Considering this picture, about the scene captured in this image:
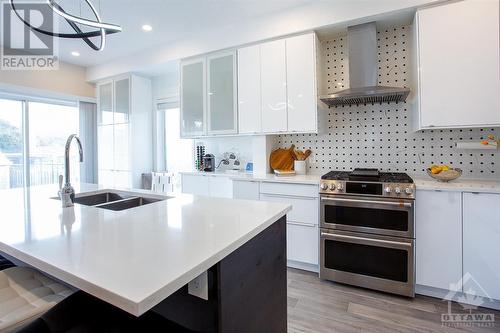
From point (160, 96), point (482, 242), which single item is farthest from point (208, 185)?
point (482, 242)

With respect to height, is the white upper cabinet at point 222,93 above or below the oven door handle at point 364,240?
above

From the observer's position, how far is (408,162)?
2.71m

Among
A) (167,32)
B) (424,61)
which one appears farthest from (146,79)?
(424,61)

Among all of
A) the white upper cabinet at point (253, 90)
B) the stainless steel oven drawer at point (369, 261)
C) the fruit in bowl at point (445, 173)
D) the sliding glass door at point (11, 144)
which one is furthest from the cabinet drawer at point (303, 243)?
the sliding glass door at point (11, 144)

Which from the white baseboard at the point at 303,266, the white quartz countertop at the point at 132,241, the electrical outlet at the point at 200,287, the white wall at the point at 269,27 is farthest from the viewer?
the white baseboard at the point at 303,266

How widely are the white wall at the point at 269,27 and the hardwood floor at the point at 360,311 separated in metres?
2.52

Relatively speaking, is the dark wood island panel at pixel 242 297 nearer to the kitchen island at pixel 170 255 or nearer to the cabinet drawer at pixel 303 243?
the kitchen island at pixel 170 255

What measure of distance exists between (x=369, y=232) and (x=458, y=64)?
158 cm

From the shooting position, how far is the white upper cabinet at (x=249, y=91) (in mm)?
3055

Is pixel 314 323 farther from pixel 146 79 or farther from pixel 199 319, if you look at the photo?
pixel 146 79

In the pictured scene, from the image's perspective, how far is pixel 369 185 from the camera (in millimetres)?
2244

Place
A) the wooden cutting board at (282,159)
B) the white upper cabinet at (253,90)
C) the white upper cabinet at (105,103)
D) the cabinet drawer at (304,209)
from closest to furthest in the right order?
the cabinet drawer at (304,209) → the white upper cabinet at (253,90) → the wooden cutting board at (282,159) → the white upper cabinet at (105,103)

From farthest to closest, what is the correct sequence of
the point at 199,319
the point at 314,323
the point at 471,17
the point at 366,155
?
the point at 366,155, the point at 471,17, the point at 314,323, the point at 199,319

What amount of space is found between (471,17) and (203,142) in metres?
3.29
